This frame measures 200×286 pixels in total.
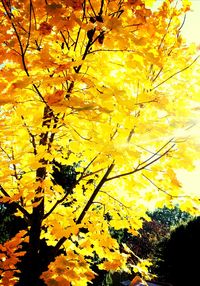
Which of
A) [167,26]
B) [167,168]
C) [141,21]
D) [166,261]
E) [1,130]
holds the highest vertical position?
[166,261]

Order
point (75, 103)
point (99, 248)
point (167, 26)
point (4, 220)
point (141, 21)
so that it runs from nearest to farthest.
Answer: point (75, 103), point (141, 21), point (167, 26), point (99, 248), point (4, 220)

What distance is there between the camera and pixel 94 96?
82.0 inches

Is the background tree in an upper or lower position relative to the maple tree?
upper

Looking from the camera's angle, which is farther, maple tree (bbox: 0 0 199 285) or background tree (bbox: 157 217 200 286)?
background tree (bbox: 157 217 200 286)

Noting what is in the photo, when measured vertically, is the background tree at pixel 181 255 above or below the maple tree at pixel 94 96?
above

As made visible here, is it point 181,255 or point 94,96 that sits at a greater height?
point 181,255

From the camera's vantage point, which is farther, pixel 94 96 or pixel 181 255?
pixel 181 255

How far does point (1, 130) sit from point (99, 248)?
2190mm

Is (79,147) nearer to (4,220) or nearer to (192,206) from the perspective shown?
(192,206)

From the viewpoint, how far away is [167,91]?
10.6ft

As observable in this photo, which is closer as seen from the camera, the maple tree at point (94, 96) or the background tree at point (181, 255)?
the maple tree at point (94, 96)

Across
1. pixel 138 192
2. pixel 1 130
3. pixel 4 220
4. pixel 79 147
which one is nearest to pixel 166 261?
pixel 4 220

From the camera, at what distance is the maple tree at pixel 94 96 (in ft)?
7.11

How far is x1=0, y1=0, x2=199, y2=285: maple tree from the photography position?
2166 mm
